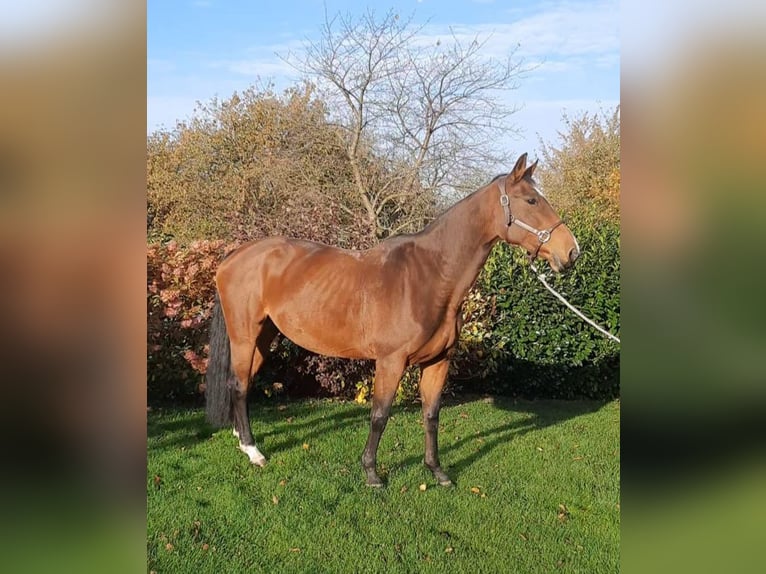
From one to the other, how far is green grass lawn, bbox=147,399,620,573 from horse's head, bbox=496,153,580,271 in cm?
166

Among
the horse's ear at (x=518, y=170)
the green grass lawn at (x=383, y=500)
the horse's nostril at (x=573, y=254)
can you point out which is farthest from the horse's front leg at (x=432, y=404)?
the horse's ear at (x=518, y=170)

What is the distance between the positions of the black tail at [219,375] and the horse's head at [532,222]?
274 cm

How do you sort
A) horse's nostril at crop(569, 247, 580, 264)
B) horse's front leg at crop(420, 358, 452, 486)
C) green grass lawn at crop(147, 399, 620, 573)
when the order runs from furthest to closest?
horse's front leg at crop(420, 358, 452, 486), horse's nostril at crop(569, 247, 580, 264), green grass lawn at crop(147, 399, 620, 573)

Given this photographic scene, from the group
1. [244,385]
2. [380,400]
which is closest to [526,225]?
[380,400]

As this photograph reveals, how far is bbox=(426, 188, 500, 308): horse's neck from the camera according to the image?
370cm

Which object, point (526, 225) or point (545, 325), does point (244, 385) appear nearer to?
point (526, 225)

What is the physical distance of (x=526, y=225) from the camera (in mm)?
3488

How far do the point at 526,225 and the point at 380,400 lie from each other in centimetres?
158

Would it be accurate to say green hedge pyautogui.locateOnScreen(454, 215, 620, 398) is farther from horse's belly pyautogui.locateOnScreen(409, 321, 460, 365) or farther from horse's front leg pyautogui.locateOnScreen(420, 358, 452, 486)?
horse's belly pyautogui.locateOnScreen(409, 321, 460, 365)

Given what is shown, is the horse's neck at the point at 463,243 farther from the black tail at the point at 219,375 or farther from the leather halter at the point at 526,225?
the black tail at the point at 219,375

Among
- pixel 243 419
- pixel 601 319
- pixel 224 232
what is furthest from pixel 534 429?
pixel 224 232

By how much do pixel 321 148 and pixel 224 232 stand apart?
2.86 meters

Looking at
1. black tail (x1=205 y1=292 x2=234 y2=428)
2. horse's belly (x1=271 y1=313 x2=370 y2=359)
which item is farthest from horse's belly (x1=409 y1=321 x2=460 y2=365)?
black tail (x1=205 y1=292 x2=234 y2=428)
